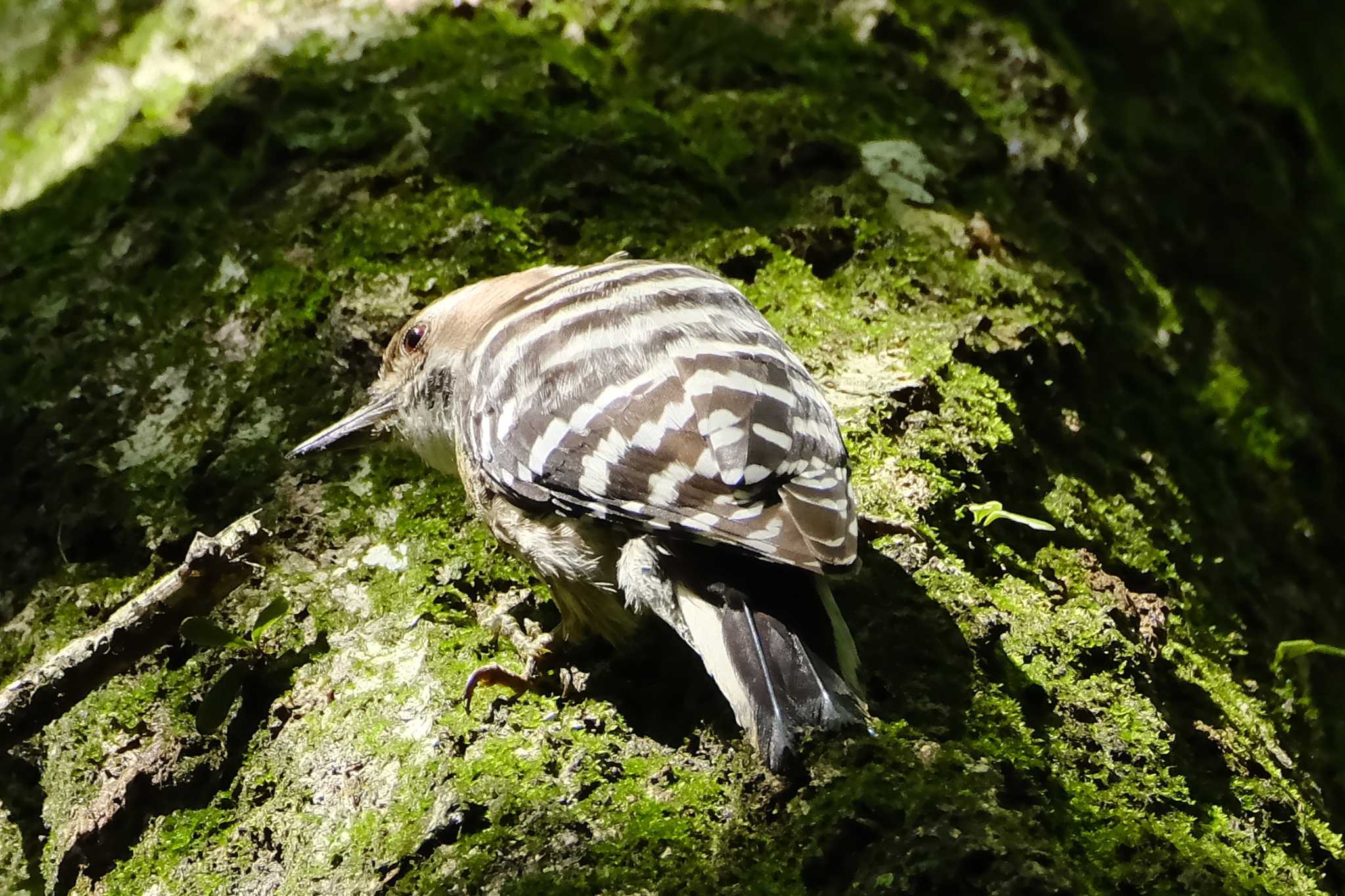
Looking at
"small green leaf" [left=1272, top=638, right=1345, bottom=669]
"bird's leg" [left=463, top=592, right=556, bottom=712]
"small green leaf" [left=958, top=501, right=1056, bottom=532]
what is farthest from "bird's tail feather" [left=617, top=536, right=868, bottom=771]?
"small green leaf" [left=1272, top=638, right=1345, bottom=669]

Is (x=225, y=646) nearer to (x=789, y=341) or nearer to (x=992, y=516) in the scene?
(x=789, y=341)

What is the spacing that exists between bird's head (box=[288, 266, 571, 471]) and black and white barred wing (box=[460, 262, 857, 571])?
0.20m

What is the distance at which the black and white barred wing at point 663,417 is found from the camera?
2.39 metres

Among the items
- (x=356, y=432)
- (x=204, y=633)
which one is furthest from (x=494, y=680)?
(x=356, y=432)

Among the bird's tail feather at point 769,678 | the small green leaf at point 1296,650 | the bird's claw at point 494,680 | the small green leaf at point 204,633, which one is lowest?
the small green leaf at point 1296,650

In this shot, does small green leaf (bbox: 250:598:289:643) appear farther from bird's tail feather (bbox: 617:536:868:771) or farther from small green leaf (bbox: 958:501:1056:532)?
small green leaf (bbox: 958:501:1056:532)

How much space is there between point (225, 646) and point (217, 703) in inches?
6.5

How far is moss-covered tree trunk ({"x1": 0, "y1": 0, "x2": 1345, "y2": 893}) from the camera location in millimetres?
2322

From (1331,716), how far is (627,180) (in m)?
2.81

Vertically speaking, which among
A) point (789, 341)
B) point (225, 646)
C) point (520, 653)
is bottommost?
point (225, 646)

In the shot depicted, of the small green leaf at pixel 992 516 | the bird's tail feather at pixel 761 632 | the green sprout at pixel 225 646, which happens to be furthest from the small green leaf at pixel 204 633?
the small green leaf at pixel 992 516

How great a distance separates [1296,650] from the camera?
3238 millimetres

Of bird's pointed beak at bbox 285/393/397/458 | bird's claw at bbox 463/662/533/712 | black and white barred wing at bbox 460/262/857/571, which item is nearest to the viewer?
black and white barred wing at bbox 460/262/857/571

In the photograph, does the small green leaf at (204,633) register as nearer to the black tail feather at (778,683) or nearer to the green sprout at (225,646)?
the green sprout at (225,646)
